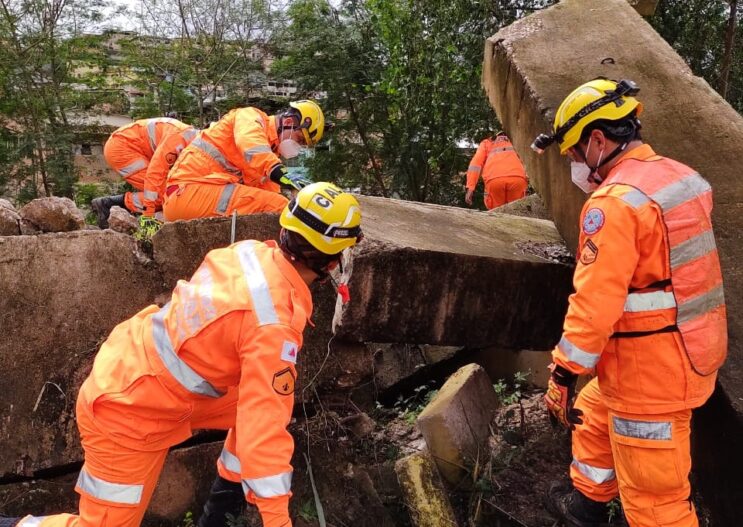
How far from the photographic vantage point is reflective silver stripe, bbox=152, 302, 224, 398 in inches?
80.1

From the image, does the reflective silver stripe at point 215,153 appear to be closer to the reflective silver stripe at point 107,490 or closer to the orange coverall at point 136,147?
the orange coverall at point 136,147

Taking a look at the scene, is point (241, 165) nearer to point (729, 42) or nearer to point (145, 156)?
point (145, 156)

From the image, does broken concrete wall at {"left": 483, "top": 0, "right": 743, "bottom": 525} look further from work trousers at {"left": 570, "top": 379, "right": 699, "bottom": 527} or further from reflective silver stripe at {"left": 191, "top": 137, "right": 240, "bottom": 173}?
reflective silver stripe at {"left": 191, "top": 137, "right": 240, "bottom": 173}

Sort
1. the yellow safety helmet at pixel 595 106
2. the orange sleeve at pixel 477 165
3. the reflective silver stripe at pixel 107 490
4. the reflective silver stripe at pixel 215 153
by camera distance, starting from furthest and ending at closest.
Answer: the orange sleeve at pixel 477 165 → the reflective silver stripe at pixel 215 153 → the yellow safety helmet at pixel 595 106 → the reflective silver stripe at pixel 107 490

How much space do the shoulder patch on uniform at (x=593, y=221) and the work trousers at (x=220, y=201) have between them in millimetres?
2408

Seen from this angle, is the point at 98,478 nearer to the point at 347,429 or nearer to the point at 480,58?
the point at 347,429

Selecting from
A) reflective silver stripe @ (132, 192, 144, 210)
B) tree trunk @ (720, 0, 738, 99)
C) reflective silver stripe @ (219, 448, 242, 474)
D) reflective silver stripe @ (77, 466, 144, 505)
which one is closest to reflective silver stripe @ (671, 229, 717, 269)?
reflective silver stripe @ (219, 448, 242, 474)

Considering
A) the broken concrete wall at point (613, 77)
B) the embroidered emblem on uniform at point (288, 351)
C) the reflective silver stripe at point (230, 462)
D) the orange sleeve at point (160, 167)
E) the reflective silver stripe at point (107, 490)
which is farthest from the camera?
the orange sleeve at point (160, 167)

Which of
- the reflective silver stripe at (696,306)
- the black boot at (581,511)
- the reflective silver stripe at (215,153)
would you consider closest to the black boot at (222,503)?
the black boot at (581,511)

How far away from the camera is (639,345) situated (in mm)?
2146

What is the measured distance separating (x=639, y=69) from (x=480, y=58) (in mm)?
4191

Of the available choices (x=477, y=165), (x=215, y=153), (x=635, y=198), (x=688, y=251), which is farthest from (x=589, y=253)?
(x=477, y=165)

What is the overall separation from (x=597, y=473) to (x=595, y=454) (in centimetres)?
8

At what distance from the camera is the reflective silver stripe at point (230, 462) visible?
8.07 ft
